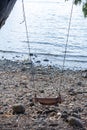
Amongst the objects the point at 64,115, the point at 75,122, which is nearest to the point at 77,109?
the point at 64,115

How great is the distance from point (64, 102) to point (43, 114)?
7.94ft

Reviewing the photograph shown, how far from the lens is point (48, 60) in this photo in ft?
107

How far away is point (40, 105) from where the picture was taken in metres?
12.3

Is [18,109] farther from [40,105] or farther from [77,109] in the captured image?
[77,109]

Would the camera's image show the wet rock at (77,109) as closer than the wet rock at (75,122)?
No

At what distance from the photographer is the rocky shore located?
10281 mm

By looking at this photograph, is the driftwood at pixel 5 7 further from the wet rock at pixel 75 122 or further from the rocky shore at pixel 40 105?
the wet rock at pixel 75 122

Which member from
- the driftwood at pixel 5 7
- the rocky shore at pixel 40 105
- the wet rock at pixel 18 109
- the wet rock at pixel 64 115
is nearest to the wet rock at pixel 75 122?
the rocky shore at pixel 40 105

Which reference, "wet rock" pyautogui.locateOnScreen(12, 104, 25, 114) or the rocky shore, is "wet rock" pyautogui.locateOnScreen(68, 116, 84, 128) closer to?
the rocky shore

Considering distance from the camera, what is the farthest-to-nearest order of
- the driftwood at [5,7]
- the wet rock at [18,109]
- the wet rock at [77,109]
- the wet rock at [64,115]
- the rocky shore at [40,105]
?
the wet rock at [77,109] → the wet rock at [18,109] → the wet rock at [64,115] → the rocky shore at [40,105] → the driftwood at [5,7]

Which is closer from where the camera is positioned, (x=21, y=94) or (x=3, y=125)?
(x=3, y=125)

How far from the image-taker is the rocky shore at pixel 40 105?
33.7ft

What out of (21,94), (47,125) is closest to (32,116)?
(47,125)

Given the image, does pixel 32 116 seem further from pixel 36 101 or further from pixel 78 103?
pixel 78 103
